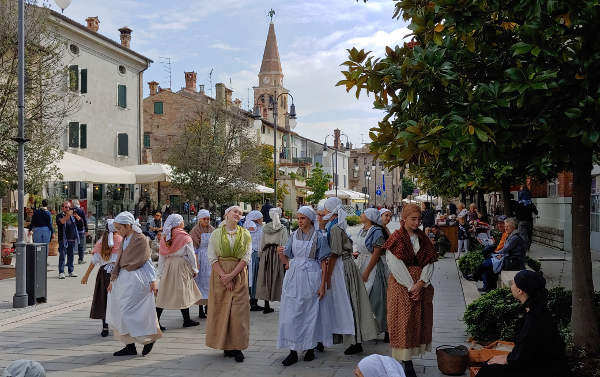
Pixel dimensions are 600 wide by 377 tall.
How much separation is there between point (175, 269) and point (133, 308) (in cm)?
164

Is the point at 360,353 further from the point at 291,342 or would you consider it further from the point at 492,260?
the point at 492,260

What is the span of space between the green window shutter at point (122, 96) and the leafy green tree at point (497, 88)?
3053 centimetres

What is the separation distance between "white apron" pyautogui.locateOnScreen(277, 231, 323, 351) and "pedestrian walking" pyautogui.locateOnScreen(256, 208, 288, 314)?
291 cm

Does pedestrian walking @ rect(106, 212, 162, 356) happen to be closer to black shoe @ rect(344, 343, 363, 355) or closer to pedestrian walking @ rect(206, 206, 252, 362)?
pedestrian walking @ rect(206, 206, 252, 362)

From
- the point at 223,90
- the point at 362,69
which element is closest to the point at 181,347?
the point at 362,69

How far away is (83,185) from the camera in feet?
99.2

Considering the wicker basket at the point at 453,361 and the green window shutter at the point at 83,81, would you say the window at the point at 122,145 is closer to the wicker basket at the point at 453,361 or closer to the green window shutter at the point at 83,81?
the green window shutter at the point at 83,81

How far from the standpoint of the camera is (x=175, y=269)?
30.6ft

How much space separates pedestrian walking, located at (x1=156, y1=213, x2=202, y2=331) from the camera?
9258 millimetres

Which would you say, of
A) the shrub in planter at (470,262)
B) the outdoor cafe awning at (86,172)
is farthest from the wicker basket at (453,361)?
the outdoor cafe awning at (86,172)

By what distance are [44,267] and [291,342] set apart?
654 cm

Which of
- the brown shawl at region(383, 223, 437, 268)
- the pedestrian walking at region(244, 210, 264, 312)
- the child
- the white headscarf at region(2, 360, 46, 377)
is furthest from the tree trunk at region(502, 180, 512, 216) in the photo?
the white headscarf at region(2, 360, 46, 377)

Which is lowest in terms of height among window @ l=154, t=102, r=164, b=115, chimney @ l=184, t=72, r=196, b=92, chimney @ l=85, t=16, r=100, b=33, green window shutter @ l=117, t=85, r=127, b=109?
green window shutter @ l=117, t=85, r=127, b=109

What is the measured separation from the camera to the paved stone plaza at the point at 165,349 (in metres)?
7.11
